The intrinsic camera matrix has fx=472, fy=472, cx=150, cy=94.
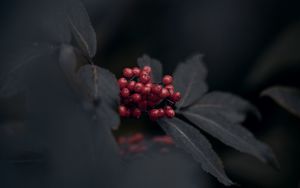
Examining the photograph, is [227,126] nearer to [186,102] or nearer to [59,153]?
[186,102]

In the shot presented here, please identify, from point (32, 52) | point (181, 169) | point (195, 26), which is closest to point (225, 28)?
point (195, 26)

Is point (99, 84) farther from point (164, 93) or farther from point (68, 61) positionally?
point (164, 93)

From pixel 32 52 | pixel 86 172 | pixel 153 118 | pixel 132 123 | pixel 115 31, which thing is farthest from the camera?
pixel 115 31

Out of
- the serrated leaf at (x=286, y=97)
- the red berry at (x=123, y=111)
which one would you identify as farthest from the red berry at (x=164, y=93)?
the serrated leaf at (x=286, y=97)

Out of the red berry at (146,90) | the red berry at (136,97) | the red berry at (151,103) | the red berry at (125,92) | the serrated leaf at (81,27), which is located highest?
the serrated leaf at (81,27)

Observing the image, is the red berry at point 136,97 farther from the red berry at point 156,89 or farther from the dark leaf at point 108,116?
the dark leaf at point 108,116

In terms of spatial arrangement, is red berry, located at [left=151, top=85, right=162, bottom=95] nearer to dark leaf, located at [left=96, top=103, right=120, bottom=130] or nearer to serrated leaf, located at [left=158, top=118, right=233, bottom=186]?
serrated leaf, located at [left=158, top=118, right=233, bottom=186]
